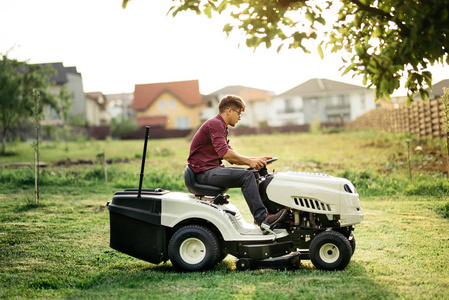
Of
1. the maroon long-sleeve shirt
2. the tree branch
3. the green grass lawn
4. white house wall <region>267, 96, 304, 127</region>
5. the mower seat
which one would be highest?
white house wall <region>267, 96, 304, 127</region>

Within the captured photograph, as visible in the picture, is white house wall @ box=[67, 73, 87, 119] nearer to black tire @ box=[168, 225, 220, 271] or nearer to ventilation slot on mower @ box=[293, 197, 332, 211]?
black tire @ box=[168, 225, 220, 271]

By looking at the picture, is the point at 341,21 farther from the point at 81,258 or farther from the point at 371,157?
the point at 371,157

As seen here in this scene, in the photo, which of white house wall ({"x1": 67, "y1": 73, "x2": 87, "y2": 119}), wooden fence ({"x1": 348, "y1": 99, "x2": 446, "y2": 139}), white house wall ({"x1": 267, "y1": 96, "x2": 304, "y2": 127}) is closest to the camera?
wooden fence ({"x1": 348, "y1": 99, "x2": 446, "y2": 139})

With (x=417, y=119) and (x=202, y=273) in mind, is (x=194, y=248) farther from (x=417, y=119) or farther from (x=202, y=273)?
(x=417, y=119)

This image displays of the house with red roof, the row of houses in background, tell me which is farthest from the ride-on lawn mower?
the house with red roof

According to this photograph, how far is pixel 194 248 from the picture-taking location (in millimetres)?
5367

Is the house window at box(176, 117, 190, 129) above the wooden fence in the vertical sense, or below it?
above

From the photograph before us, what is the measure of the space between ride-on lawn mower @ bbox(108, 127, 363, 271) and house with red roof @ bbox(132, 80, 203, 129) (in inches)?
1530

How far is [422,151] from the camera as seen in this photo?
14.1m

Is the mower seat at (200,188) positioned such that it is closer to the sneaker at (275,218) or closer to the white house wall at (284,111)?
the sneaker at (275,218)

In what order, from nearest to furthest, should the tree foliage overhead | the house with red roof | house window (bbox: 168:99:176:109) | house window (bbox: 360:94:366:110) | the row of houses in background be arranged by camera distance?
the tree foliage overhead
the row of houses in background
house window (bbox: 360:94:366:110)
the house with red roof
house window (bbox: 168:99:176:109)

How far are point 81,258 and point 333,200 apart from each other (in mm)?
2915

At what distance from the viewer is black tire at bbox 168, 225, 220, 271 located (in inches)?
208

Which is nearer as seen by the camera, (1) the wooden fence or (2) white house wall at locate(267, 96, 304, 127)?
(1) the wooden fence
